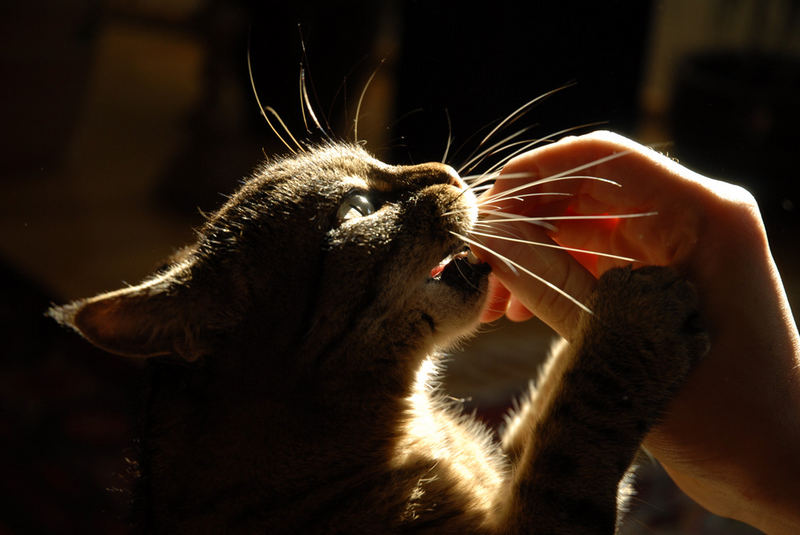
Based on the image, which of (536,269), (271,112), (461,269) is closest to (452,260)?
(461,269)

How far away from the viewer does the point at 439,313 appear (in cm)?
114

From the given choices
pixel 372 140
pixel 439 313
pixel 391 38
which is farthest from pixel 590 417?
pixel 391 38

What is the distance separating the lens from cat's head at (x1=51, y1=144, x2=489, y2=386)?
1114 mm

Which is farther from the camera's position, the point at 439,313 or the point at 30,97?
the point at 30,97

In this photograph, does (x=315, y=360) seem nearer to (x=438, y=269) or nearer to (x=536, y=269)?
(x=438, y=269)

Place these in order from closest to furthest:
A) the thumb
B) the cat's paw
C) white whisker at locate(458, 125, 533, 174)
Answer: the cat's paw
the thumb
white whisker at locate(458, 125, 533, 174)

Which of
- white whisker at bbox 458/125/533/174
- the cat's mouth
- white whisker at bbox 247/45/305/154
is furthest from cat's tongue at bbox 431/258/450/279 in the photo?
white whisker at bbox 247/45/305/154

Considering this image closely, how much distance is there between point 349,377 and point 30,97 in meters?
1.23

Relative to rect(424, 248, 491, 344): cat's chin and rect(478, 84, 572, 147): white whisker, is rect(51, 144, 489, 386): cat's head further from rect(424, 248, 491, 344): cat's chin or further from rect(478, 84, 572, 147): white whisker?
rect(478, 84, 572, 147): white whisker

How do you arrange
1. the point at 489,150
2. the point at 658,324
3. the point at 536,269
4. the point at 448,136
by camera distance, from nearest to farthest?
1. the point at 658,324
2. the point at 536,269
3. the point at 489,150
4. the point at 448,136

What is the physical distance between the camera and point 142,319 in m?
1.04

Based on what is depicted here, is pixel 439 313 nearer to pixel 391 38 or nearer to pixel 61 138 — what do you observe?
pixel 391 38

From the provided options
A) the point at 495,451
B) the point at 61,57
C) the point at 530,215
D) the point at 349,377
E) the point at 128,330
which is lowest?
the point at 495,451

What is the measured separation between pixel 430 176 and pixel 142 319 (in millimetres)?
480
